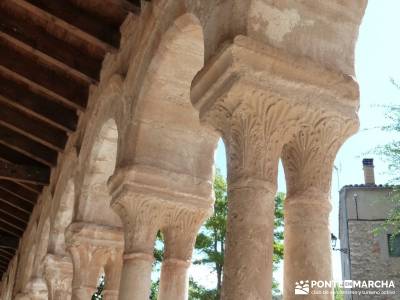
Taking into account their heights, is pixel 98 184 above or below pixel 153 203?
above

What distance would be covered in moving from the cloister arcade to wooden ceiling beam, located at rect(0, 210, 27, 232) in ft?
16.4

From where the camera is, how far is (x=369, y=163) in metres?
16.7

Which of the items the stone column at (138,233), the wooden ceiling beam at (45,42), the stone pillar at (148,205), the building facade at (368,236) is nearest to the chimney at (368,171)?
the building facade at (368,236)

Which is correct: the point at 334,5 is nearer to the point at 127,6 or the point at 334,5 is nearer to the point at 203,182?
the point at 203,182

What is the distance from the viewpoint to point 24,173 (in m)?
9.70

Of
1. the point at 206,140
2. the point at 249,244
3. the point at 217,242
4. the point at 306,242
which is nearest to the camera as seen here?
the point at 249,244

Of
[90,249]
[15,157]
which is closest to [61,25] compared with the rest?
[90,249]

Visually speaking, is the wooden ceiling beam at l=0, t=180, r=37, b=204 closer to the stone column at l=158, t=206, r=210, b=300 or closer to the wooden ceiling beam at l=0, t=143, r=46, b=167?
the wooden ceiling beam at l=0, t=143, r=46, b=167

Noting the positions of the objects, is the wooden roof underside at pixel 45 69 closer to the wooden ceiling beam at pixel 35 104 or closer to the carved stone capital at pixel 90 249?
the wooden ceiling beam at pixel 35 104

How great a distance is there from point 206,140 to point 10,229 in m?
10.1

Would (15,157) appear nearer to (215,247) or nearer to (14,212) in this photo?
(14,212)

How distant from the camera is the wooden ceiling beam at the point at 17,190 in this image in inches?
463

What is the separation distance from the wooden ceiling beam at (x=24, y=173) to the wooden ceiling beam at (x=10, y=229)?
432 centimetres

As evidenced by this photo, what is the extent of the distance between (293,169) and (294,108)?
15.0 inches
